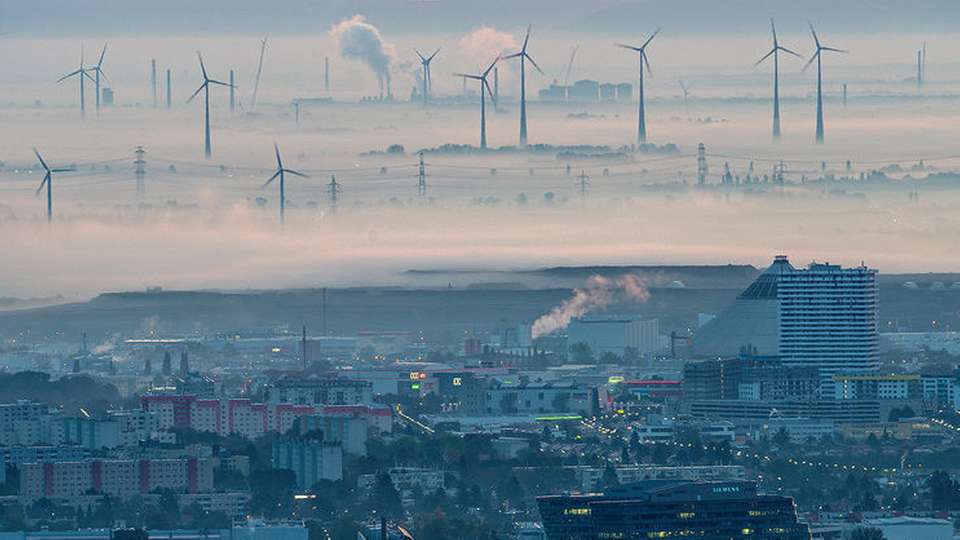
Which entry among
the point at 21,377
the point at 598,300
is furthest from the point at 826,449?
the point at 598,300

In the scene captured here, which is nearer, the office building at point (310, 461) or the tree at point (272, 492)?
the tree at point (272, 492)

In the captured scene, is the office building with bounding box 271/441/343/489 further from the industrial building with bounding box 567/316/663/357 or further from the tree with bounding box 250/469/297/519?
the industrial building with bounding box 567/316/663/357

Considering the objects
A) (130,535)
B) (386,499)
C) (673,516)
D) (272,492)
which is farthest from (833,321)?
(673,516)

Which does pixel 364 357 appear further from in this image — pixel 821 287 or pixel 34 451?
pixel 34 451

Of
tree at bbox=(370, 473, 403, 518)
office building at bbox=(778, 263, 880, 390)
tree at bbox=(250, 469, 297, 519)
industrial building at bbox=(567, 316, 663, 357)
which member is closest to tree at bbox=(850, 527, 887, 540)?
tree at bbox=(370, 473, 403, 518)

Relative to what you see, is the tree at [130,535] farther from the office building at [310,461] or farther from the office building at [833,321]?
the office building at [833,321]

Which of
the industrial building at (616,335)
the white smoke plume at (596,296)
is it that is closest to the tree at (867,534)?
the industrial building at (616,335)

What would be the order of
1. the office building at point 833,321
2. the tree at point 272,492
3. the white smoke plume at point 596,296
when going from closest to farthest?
the tree at point 272,492 → the office building at point 833,321 → the white smoke plume at point 596,296
